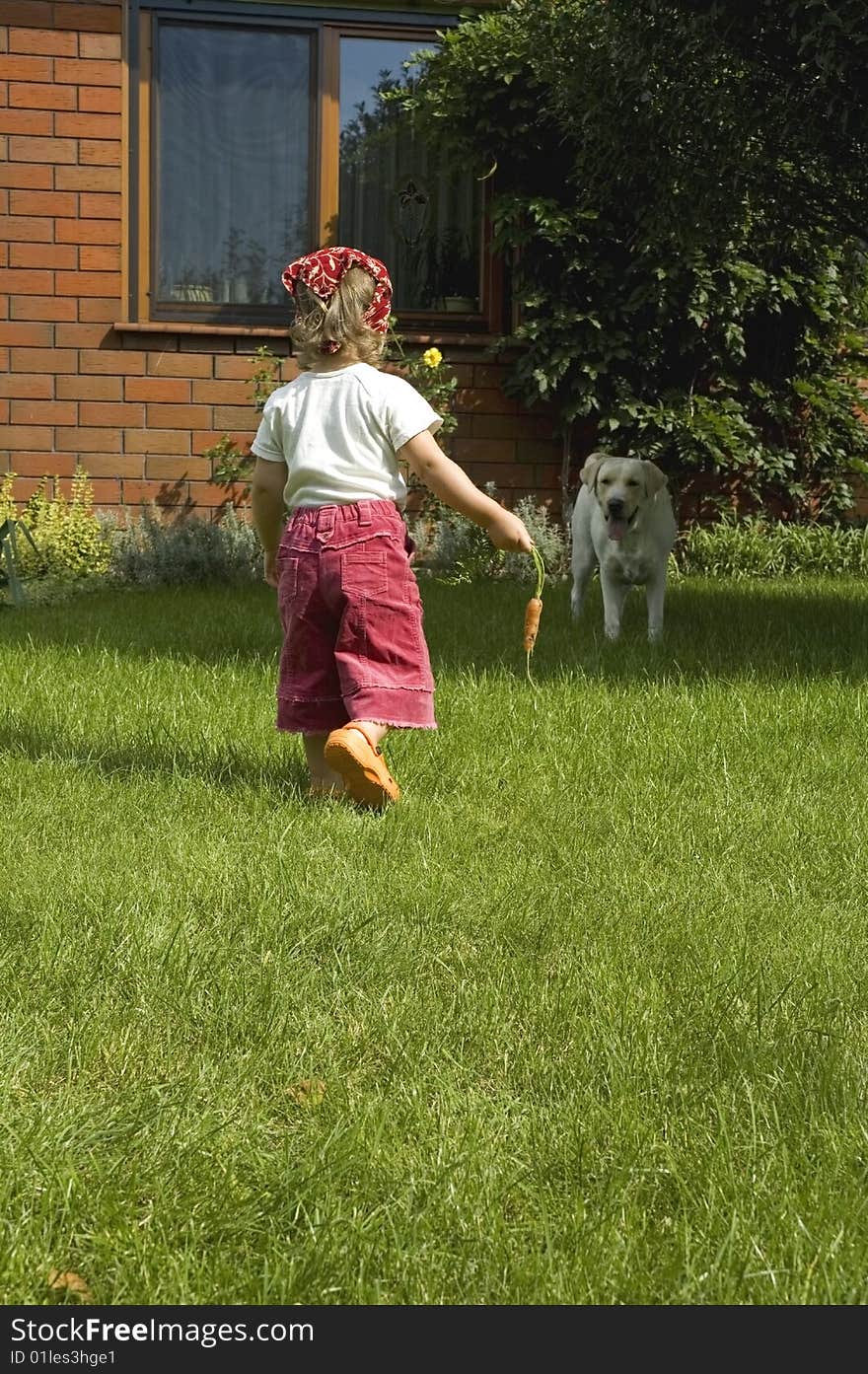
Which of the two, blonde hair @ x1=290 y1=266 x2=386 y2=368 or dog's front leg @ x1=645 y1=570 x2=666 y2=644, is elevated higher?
blonde hair @ x1=290 y1=266 x2=386 y2=368

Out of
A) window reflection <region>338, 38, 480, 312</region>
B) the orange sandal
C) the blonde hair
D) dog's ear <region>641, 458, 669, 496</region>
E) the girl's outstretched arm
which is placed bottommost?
the orange sandal

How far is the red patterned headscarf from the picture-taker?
4.39 metres

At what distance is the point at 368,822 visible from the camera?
4027mm

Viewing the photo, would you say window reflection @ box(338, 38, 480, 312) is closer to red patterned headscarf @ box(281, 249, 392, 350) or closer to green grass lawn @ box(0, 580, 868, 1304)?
green grass lawn @ box(0, 580, 868, 1304)

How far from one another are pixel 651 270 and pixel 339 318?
22.2 ft

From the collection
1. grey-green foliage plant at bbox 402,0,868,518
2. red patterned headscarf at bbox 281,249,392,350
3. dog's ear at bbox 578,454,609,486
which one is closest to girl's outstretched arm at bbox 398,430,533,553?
red patterned headscarf at bbox 281,249,392,350

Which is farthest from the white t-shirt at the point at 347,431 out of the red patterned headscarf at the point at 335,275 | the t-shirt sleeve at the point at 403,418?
the red patterned headscarf at the point at 335,275

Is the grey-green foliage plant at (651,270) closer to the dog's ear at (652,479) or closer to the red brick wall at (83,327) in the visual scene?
the dog's ear at (652,479)

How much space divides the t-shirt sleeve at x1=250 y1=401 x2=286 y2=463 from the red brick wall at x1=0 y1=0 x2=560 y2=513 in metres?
6.63

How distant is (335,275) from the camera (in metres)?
4.39

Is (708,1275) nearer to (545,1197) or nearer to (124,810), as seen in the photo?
(545,1197)

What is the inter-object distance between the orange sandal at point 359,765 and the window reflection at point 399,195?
8.17 metres

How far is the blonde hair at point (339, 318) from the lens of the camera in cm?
440

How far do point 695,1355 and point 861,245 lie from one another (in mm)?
9090
